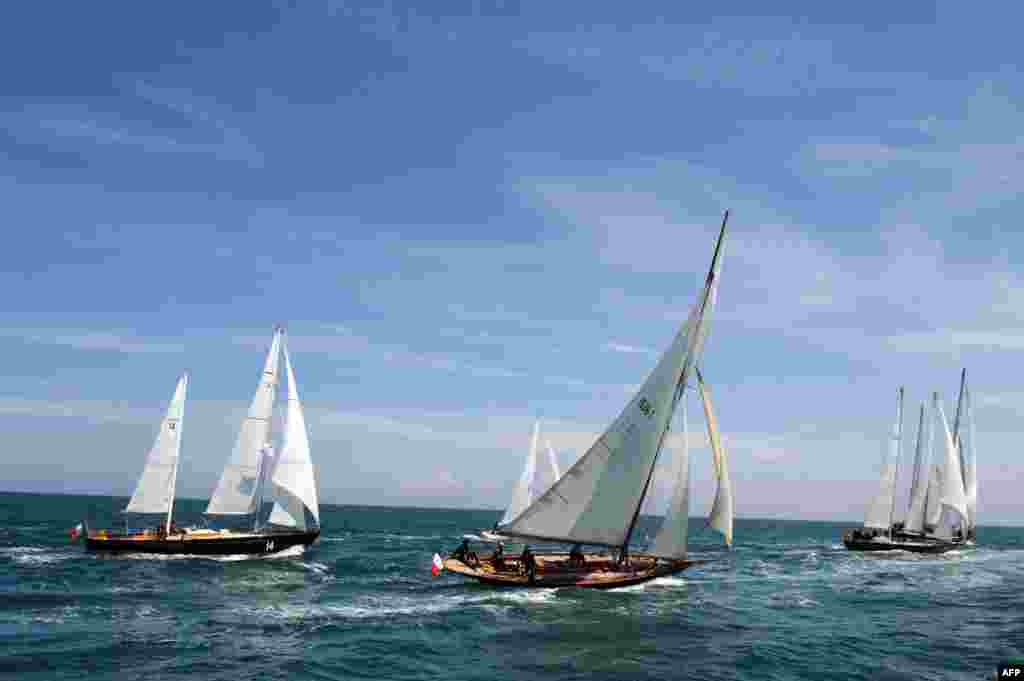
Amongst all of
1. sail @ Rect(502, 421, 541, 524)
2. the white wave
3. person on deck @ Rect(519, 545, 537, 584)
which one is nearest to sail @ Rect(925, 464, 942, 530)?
sail @ Rect(502, 421, 541, 524)

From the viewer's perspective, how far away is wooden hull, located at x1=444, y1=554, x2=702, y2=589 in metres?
47.9

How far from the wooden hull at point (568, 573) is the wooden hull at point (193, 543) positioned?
22814 mm

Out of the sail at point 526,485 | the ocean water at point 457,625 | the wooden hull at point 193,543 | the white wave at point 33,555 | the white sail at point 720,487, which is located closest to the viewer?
the ocean water at point 457,625

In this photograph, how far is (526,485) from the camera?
281ft

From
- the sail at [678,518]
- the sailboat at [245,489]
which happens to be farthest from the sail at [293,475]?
the sail at [678,518]

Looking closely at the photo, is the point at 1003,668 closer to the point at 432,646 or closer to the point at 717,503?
the point at 717,503

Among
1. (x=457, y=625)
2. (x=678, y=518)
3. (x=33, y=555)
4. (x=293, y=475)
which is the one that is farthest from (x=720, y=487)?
(x=33, y=555)

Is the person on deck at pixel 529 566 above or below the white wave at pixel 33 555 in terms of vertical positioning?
above

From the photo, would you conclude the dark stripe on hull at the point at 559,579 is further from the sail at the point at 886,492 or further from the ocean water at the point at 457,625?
the sail at the point at 886,492

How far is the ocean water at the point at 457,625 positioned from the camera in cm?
3148

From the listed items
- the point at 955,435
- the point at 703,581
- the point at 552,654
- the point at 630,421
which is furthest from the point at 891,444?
the point at 552,654

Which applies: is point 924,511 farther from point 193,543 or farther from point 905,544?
point 193,543

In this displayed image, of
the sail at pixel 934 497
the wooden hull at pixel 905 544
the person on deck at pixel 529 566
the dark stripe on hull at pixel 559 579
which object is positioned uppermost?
the sail at pixel 934 497

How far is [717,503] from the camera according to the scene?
47531mm
